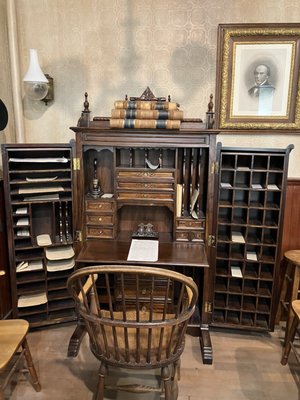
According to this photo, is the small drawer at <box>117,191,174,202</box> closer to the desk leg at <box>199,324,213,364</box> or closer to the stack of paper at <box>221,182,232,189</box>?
the stack of paper at <box>221,182,232,189</box>

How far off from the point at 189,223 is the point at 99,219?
0.63 m

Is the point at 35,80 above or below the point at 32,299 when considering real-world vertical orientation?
above

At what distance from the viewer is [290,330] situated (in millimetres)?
2127

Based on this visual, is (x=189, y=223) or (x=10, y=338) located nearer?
(x=10, y=338)

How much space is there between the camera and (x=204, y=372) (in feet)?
6.82

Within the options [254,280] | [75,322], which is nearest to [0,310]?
[75,322]

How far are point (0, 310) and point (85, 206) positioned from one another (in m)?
0.98

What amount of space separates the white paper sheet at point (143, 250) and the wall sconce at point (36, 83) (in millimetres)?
1265

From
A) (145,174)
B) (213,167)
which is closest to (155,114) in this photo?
(145,174)

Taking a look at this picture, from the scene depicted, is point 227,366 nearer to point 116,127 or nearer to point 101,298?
point 101,298

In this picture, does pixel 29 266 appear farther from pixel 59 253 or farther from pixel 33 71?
pixel 33 71

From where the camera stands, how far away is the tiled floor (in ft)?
6.21

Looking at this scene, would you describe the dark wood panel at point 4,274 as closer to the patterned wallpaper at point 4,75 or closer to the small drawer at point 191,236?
the patterned wallpaper at point 4,75

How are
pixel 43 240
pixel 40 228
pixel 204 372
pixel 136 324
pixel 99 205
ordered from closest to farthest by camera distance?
pixel 136 324 → pixel 204 372 → pixel 99 205 → pixel 43 240 → pixel 40 228
